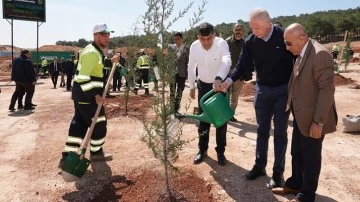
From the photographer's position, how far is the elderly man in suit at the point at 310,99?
3.09 metres

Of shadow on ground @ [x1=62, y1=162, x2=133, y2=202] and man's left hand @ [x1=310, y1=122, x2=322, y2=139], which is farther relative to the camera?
shadow on ground @ [x1=62, y1=162, x2=133, y2=202]

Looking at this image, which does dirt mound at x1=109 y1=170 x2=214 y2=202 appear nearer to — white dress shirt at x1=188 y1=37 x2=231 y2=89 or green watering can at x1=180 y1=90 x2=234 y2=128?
green watering can at x1=180 y1=90 x2=234 y2=128

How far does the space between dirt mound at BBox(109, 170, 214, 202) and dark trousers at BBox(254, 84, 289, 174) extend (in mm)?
801

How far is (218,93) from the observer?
4.03 meters

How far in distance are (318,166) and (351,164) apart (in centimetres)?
188

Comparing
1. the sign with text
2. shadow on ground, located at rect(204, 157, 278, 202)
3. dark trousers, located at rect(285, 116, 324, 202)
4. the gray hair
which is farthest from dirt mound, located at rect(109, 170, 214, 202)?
the sign with text

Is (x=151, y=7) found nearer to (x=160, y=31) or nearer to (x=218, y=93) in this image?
(x=160, y=31)

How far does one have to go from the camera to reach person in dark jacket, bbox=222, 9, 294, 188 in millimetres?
3801

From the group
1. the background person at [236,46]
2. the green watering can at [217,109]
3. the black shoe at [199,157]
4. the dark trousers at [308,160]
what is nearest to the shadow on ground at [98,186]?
the black shoe at [199,157]

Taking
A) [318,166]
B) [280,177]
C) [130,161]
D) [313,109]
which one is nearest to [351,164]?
[280,177]

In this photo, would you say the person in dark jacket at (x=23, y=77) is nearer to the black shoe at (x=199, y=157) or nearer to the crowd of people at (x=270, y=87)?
the crowd of people at (x=270, y=87)

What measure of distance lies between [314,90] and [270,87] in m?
0.74

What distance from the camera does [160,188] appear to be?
13.5 ft

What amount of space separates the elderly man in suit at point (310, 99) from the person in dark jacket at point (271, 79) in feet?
1.15
